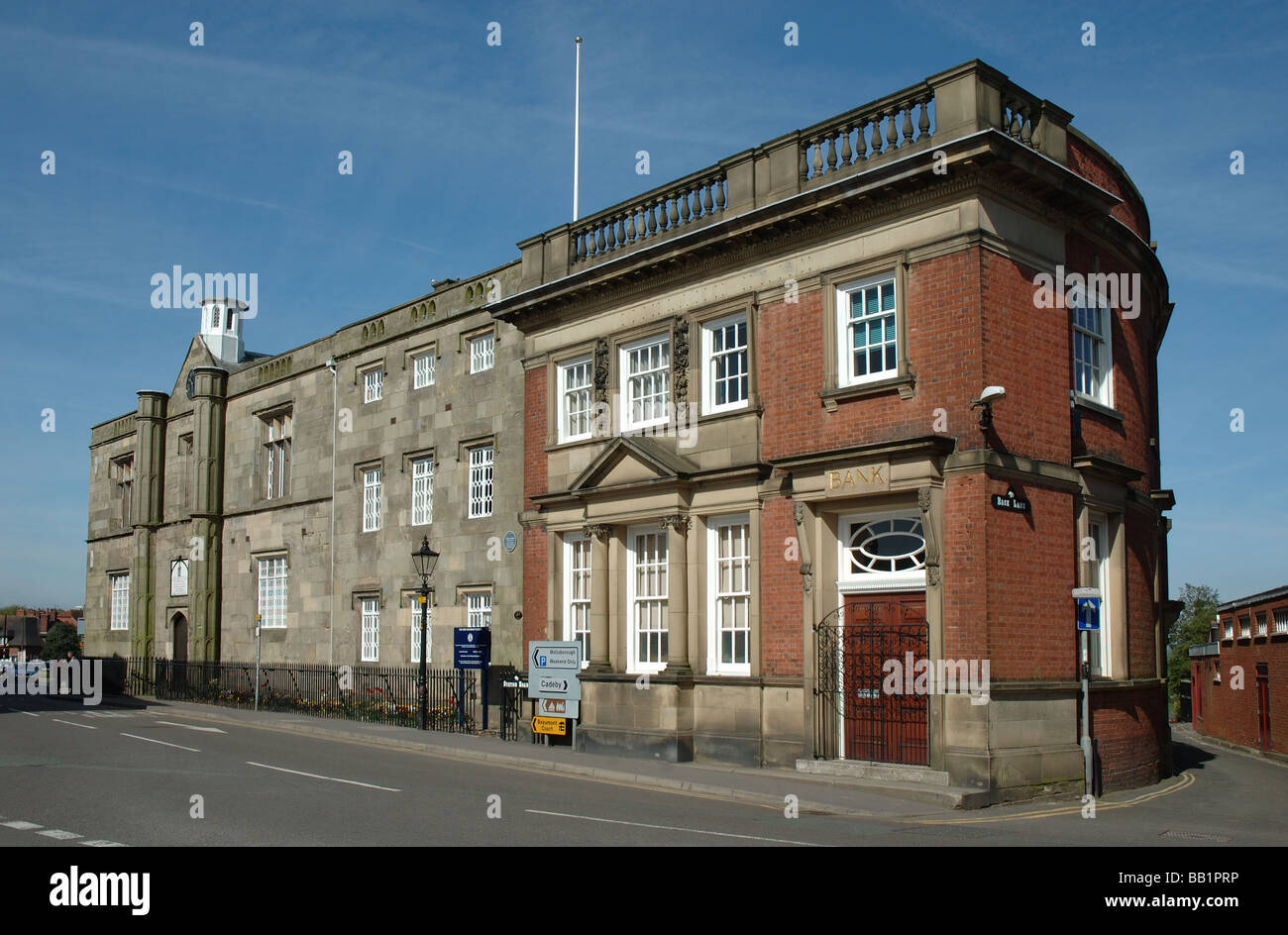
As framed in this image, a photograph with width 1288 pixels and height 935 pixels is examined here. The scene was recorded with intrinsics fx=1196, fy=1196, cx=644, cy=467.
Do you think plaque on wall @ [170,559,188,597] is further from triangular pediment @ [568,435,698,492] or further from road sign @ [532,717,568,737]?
triangular pediment @ [568,435,698,492]

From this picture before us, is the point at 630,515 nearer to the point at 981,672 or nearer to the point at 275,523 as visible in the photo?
the point at 981,672

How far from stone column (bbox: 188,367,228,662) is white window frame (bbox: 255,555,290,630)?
Result: 3.06 m

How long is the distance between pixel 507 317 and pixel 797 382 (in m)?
7.98

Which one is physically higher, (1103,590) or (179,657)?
(1103,590)

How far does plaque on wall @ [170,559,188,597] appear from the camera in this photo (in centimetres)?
4078

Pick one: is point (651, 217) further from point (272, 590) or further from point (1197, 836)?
point (272, 590)

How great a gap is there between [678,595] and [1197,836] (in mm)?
9107

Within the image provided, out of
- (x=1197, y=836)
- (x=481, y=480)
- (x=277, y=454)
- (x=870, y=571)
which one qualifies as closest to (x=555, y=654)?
(x=481, y=480)

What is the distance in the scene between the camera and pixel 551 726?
22.2m

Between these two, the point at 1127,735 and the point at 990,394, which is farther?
the point at 1127,735

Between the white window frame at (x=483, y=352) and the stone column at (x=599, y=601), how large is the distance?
694 centimetres

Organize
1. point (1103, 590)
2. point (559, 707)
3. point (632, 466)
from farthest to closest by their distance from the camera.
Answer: point (559, 707), point (632, 466), point (1103, 590)
